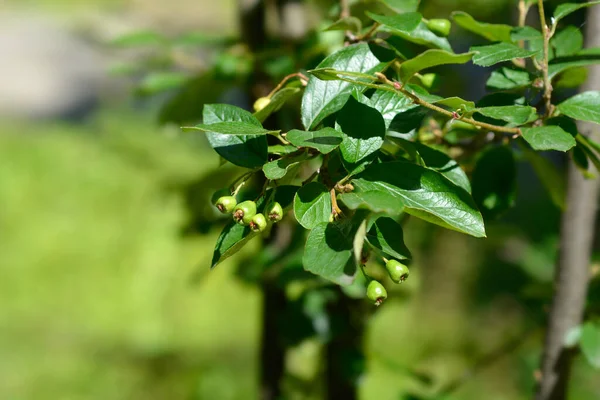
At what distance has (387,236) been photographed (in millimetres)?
330

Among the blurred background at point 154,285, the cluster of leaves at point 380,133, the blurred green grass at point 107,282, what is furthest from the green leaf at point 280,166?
the blurred green grass at point 107,282


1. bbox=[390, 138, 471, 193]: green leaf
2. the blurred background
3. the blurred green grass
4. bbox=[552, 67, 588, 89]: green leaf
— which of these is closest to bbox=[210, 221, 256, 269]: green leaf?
bbox=[390, 138, 471, 193]: green leaf

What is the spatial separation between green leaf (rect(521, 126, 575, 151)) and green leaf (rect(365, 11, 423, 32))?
3.2 inches

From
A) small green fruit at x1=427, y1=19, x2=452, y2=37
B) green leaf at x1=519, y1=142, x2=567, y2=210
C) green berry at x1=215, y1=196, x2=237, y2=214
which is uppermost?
small green fruit at x1=427, y1=19, x2=452, y2=37

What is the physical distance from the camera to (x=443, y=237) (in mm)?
1818

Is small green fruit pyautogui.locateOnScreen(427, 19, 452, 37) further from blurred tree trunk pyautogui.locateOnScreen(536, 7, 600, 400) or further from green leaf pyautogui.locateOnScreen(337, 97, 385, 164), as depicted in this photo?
blurred tree trunk pyautogui.locateOnScreen(536, 7, 600, 400)

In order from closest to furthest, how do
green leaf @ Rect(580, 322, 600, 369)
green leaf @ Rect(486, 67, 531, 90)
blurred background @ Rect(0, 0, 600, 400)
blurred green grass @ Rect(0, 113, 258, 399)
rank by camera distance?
green leaf @ Rect(486, 67, 531, 90), green leaf @ Rect(580, 322, 600, 369), blurred background @ Rect(0, 0, 600, 400), blurred green grass @ Rect(0, 113, 258, 399)

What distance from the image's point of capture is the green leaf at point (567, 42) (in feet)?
1.40

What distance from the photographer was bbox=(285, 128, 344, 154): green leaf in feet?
1.06

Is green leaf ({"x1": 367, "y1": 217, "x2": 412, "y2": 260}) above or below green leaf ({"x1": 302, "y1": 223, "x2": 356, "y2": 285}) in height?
below

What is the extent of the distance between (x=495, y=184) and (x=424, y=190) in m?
0.15

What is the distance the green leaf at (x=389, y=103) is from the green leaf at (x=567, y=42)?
0.45ft

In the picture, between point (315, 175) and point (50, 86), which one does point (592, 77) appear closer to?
point (315, 175)

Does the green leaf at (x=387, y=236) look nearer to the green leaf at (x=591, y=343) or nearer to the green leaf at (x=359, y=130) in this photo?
the green leaf at (x=359, y=130)
